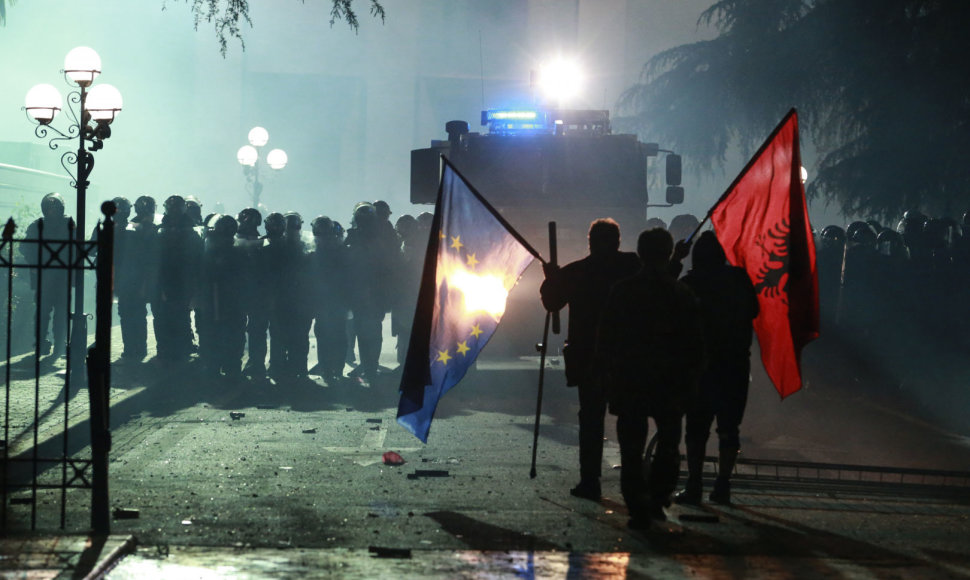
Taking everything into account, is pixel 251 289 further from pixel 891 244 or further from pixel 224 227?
pixel 891 244

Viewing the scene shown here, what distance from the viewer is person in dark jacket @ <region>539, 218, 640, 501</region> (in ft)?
26.6

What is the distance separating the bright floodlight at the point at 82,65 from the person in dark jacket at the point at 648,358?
9.68 meters

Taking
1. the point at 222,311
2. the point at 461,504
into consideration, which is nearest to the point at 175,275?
the point at 222,311

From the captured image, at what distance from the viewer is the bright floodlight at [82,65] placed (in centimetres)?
1479

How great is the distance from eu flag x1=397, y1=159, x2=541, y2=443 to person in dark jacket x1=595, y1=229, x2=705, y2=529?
1.50 m

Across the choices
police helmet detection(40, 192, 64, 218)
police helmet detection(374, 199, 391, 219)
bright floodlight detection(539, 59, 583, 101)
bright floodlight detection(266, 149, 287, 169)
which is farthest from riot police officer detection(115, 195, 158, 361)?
bright floodlight detection(266, 149, 287, 169)

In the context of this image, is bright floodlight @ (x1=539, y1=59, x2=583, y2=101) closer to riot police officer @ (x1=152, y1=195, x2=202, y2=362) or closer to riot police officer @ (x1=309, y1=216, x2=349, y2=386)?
riot police officer @ (x1=309, y1=216, x2=349, y2=386)

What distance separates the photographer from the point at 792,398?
1515 centimetres

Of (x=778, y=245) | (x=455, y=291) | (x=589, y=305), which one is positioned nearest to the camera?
(x=589, y=305)

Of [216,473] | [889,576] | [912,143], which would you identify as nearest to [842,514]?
[889,576]

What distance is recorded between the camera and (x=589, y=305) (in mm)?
8102

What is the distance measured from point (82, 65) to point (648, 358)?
10.0 meters

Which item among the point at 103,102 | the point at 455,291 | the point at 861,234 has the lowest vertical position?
the point at 455,291

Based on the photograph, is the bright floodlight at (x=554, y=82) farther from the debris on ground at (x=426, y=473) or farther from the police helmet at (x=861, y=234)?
the debris on ground at (x=426, y=473)
